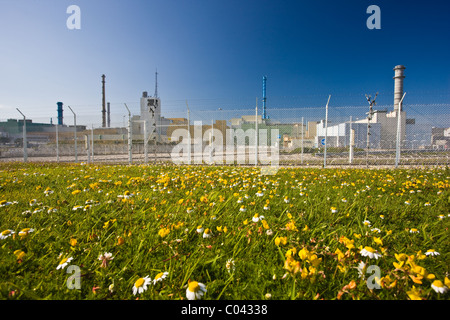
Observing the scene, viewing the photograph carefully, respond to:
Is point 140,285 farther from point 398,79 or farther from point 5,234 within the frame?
point 398,79

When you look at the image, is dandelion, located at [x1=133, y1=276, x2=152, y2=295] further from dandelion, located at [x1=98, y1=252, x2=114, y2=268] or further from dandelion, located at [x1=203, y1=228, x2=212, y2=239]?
dandelion, located at [x1=203, y1=228, x2=212, y2=239]

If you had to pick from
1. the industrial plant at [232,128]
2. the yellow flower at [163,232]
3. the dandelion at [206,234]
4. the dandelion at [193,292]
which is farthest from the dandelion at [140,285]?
the industrial plant at [232,128]

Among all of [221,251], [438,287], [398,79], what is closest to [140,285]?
[221,251]

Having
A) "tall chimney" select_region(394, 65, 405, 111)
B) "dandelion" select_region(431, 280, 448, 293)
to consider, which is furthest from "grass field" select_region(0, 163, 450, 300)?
"tall chimney" select_region(394, 65, 405, 111)

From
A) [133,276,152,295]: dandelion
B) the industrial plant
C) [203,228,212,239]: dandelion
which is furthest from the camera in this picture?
the industrial plant

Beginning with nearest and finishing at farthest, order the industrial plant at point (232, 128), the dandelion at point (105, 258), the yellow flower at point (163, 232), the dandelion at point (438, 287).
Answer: the dandelion at point (438, 287) → the dandelion at point (105, 258) → the yellow flower at point (163, 232) → the industrial plant at point (232, 128)

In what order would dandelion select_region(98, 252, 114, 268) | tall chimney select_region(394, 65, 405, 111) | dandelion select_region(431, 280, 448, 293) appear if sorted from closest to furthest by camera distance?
dandelion select_region(431, 280, 448, 293), dandelion select_region(98, 252, 114, 268), tall chimney select_region(394, 65, 405, 111)

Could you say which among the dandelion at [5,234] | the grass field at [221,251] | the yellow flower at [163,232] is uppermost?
the yellow flower at [163,232]

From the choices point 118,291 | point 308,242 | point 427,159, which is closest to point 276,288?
point 308,242

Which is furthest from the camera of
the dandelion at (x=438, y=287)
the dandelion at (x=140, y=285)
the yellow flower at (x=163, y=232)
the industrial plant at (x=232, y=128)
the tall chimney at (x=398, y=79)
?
the tall chimney at (x=398, y=79)

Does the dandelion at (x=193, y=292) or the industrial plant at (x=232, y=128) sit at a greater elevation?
the industrial plant at (x=232, y=128)

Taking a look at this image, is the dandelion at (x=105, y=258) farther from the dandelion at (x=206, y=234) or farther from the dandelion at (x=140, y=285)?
the dandelion at (x=206, y=234)

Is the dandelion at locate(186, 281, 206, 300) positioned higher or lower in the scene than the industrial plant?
lower
